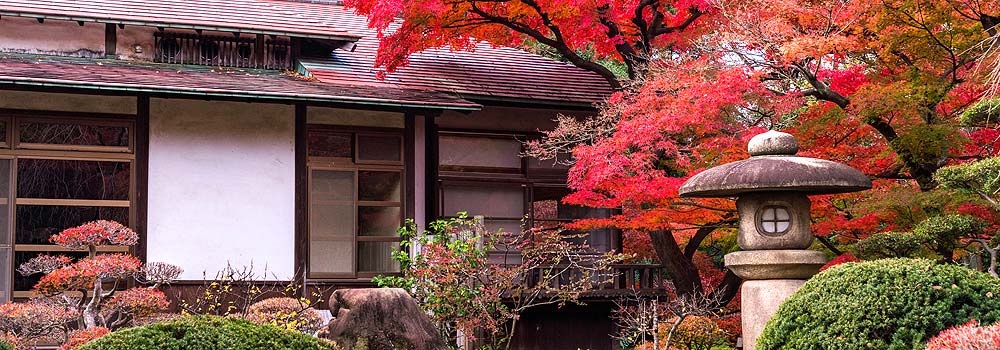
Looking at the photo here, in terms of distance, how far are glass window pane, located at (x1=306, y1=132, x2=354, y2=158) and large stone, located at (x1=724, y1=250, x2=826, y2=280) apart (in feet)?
18.9

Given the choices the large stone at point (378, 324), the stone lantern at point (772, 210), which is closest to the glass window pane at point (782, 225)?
the stone lantern at point (772, 210)

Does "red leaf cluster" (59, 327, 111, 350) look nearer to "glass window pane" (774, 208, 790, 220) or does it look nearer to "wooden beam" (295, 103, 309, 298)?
"wooden beam" (295, 103, 309, 298)

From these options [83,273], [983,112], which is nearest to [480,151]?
[83,273]

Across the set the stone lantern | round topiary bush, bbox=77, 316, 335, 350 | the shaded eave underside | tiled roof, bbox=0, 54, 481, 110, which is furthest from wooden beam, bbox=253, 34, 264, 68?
round topiary bush, bbox=77, 316, 335, 350

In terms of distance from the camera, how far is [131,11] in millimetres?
14570

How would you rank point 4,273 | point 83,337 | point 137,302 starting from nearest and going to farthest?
point 83,337
point 137,302
point 4,273

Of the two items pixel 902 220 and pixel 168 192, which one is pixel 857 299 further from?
pixel 168 192

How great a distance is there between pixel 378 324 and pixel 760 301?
3.68 metres

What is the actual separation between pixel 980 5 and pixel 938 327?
549cm

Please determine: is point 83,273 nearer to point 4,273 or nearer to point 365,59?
point 4,273

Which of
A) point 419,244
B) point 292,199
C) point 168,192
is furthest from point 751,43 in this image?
point 168,192

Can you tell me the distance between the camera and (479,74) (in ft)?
54.6

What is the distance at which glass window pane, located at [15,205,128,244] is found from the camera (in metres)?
13.5

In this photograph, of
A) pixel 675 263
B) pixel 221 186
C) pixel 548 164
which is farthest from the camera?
pixel 675 263
